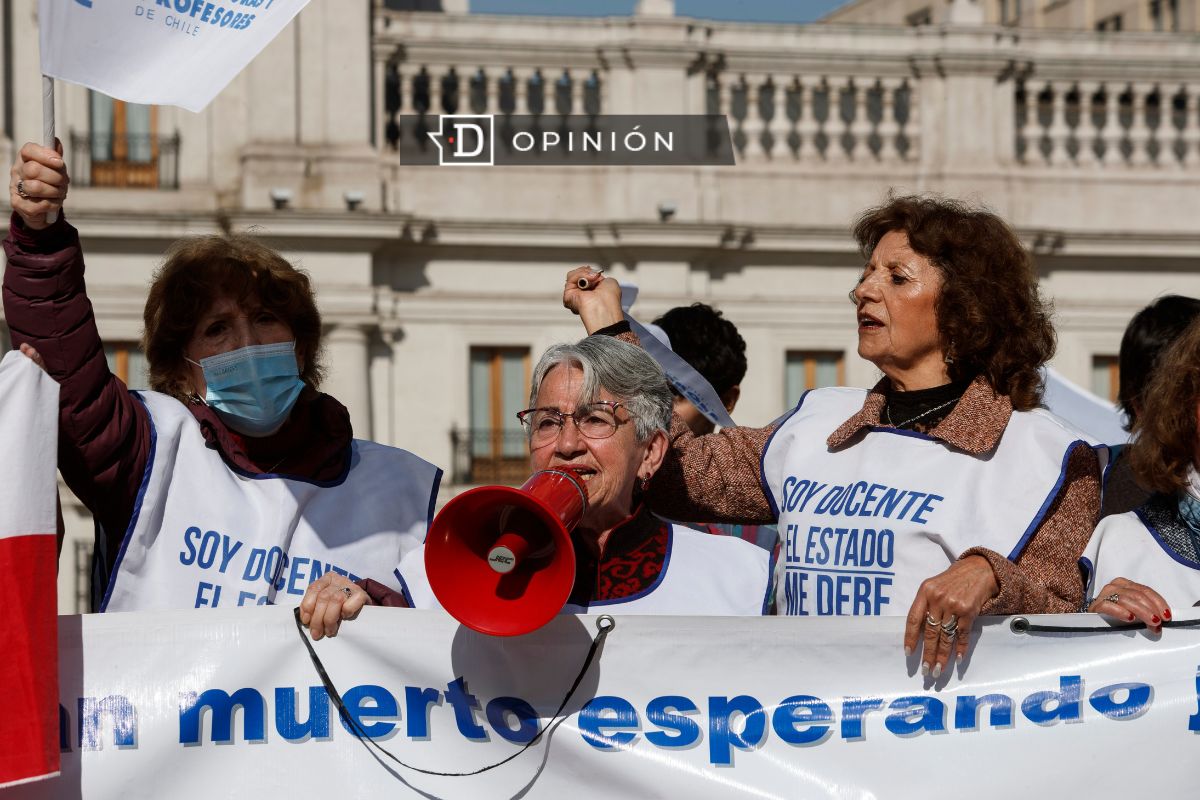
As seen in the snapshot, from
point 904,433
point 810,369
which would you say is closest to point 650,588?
point 904,433

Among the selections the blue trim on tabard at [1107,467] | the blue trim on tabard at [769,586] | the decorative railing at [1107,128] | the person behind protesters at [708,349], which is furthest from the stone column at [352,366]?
the blue trim on tabard at [769,586]

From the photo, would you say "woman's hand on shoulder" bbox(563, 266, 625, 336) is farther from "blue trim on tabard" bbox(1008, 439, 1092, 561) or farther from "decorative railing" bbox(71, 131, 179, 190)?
"decorative railing" bbox(71, 131, 179, 190)

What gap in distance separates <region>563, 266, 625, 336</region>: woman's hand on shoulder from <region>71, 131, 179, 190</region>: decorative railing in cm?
1263

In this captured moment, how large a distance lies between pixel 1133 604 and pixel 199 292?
198 cm

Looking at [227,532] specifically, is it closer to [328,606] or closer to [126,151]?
[328,606]

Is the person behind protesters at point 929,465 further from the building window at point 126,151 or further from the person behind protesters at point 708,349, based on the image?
the building window at point 126,151

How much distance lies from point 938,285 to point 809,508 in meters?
0.52

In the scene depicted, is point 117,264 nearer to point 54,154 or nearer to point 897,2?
point 54,154

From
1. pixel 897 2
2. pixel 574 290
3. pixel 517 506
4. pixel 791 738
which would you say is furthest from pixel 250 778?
pixel 897 2

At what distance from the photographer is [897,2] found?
127 ft

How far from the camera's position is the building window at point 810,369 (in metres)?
16.4

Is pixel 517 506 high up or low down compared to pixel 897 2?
down

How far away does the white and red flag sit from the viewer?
9.43 ft

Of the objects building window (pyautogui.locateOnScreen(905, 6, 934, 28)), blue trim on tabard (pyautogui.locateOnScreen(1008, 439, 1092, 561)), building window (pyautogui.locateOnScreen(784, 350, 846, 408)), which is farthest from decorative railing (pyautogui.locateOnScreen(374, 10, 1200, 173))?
building window (pyautogui.locateOnScreen(905, 6, 934, 28))
